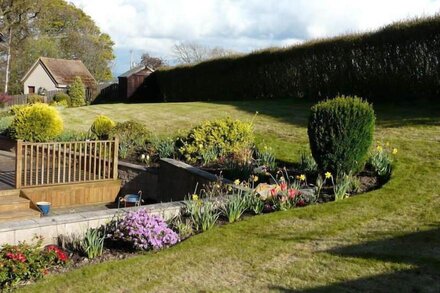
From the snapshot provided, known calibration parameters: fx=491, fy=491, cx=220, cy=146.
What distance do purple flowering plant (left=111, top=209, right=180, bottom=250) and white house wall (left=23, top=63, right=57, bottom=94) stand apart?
159 feet

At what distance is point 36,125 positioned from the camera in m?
14.8

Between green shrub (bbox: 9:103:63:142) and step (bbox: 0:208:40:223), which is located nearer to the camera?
step (bbox: 0:208:40:223)

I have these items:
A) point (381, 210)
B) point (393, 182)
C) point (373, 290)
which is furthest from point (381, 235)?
point (393, 182)

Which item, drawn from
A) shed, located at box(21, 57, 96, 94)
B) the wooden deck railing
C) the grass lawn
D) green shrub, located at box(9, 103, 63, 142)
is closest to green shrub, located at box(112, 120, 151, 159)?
the wooden deck railing

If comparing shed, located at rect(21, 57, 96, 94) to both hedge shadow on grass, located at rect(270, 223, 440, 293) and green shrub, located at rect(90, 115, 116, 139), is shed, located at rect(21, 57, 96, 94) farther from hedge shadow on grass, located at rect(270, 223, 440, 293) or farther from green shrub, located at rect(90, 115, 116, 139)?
hedge shadow on grass, located at rect(270, 223, 440, 293)

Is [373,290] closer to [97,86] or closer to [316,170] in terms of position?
[316,170]

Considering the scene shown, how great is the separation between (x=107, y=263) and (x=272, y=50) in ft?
57.2

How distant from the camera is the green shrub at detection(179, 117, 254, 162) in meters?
10.7

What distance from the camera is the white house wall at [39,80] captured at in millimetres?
51438

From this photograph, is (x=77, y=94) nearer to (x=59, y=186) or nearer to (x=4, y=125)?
(x=4, y=125)

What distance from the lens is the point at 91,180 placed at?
1091cm

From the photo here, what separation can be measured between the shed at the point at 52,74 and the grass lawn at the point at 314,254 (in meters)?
45.5

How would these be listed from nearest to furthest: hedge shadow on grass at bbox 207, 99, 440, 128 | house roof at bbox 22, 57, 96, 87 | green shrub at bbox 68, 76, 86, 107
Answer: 1. hedge shadow on grass at bbox 207, 99, 440, 128
2. green shrub at bbox 68, 76, 86, 107
3. house roof at bbox 22, 57, 96, 87

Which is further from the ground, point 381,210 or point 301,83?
point 301,83
